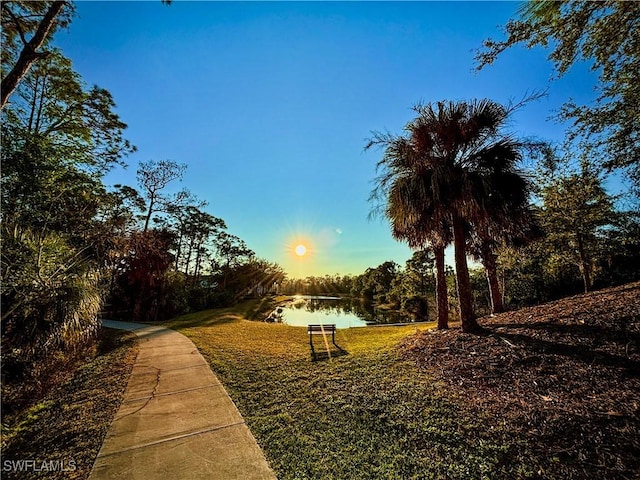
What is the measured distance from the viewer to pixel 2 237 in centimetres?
342

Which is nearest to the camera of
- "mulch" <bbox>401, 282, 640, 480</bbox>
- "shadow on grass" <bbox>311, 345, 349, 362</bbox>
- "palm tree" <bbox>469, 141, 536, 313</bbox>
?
"mulch" <bbox>401, 282, 640, 480</bbox>

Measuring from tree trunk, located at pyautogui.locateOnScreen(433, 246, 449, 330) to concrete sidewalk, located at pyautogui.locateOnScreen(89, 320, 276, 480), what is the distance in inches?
231

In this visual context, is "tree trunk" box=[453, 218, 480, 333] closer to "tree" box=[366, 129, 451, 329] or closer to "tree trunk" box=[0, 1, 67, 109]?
"tree" box=[366, 129, 451, 329]

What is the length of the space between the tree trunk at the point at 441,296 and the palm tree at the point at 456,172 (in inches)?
47.7

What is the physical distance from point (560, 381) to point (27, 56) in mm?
9451

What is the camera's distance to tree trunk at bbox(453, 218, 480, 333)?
226 inches

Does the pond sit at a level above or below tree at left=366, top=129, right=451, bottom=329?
below

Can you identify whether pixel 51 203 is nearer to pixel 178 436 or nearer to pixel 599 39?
pixel 178 436

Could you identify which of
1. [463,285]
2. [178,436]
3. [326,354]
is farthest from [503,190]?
[178,436]

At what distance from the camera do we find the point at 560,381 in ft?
10.7

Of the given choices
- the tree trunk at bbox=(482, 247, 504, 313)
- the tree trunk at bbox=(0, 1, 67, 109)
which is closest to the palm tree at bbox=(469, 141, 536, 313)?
the tree trunk at bbox=(482, 247, 504, 313)

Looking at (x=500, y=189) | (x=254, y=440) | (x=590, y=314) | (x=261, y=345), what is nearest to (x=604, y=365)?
(x=590, y=314)

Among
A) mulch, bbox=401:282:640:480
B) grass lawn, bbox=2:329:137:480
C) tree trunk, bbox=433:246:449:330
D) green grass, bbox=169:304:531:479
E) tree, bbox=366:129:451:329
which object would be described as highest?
tree, bbox=366:129:451:329

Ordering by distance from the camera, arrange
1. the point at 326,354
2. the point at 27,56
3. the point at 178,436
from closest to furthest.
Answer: the point at 178,436 < the point at 27,56 < the point at 326,354
